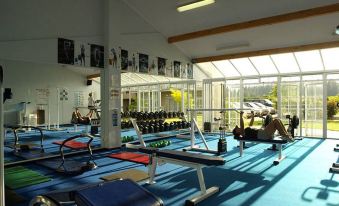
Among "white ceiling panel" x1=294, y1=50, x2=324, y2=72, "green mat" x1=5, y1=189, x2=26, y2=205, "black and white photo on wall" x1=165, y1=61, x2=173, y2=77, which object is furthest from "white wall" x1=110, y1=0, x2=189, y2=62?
"green mat" x1=5, y1=189, x2=26, y2=205

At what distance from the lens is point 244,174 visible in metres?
4.33

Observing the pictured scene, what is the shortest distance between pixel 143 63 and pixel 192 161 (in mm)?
4735

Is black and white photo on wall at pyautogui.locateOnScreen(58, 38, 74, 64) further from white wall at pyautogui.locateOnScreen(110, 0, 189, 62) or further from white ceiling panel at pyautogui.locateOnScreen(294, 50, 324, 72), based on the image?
white ceiling panel at pyautogui.locateOnScreen(294, 50, 324, 72)

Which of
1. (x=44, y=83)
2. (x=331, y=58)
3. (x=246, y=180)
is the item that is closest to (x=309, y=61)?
(x=331, y=58)

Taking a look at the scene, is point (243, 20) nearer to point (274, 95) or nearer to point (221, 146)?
point (221, 146)

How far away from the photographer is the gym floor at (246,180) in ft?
10.7

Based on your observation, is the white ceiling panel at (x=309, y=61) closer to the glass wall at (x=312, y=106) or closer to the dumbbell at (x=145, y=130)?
the glass wall at (x=312, y=106)

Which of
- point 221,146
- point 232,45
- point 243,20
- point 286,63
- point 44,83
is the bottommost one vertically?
point 221,146

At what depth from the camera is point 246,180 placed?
401cm

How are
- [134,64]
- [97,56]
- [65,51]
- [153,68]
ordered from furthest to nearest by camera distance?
[153,68]
[134,64]
[97,56]
[65,51]

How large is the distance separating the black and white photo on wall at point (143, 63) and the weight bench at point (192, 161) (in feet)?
12.8

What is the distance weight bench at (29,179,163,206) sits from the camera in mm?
2035

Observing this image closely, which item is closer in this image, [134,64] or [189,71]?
[134,64]

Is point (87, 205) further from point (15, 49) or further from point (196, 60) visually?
point (196, 60)
